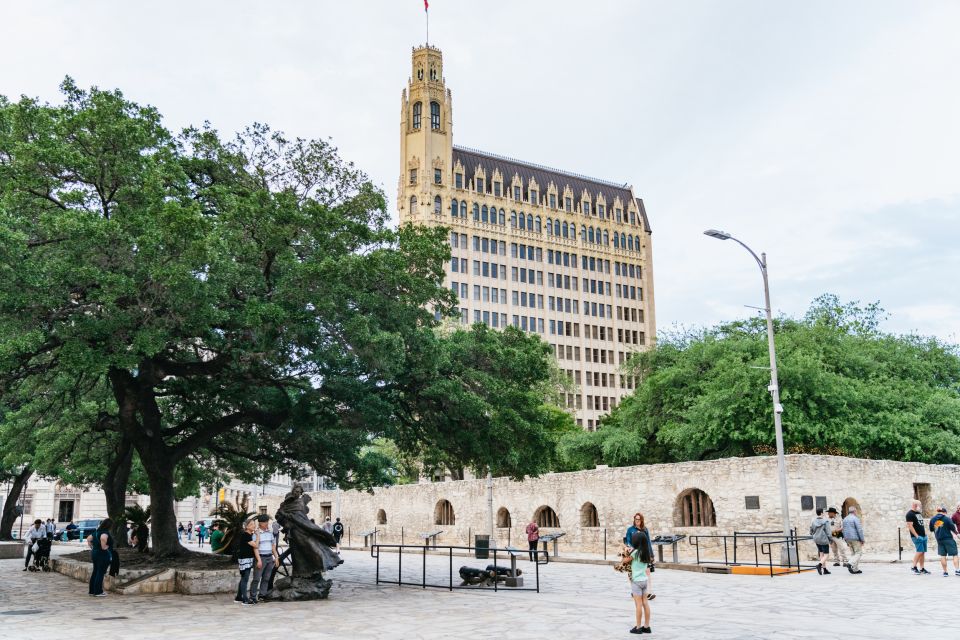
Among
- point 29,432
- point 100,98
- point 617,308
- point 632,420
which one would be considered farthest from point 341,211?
point 617,308

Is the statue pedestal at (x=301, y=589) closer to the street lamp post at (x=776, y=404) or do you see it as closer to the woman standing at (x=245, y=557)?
the woman standing at (x=245, y=557)

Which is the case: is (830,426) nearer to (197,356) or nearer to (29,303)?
(197,356)

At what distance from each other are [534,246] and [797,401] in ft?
230

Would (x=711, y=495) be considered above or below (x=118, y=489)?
below

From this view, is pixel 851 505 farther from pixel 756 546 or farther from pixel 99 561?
pixel 99 561

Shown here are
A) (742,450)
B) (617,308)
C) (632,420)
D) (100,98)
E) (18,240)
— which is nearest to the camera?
(18,240)

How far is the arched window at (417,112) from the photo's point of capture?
3844 inches

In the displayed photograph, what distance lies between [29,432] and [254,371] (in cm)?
1370

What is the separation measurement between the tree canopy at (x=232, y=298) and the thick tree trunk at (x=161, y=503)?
0.05 metres

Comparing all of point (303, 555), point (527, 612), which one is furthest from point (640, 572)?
point (303, 555)

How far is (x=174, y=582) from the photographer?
17.2 m

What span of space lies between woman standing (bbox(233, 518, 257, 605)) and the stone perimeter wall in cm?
1717

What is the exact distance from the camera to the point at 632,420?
39.8 meters

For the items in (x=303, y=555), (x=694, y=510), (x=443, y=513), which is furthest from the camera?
(x=443, y=513)
